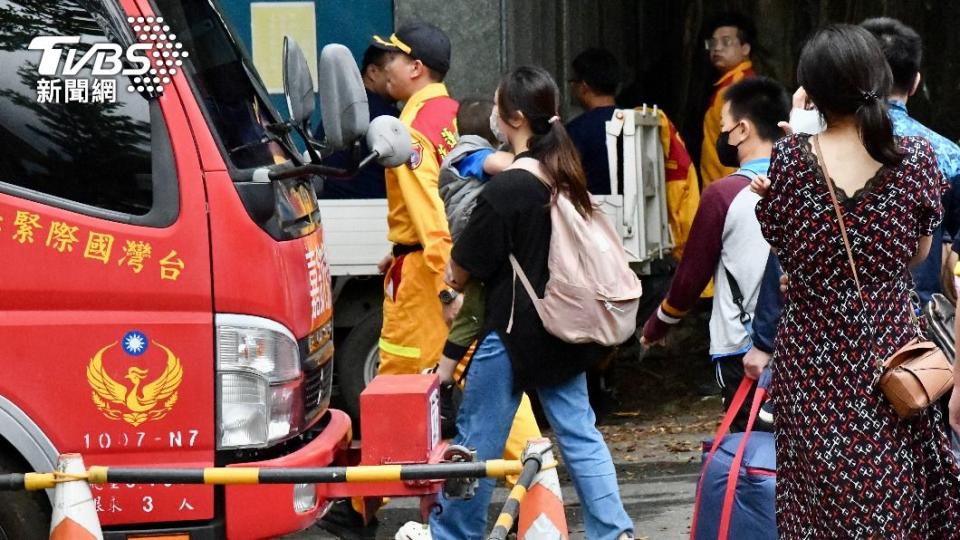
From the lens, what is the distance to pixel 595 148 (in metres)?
8.42

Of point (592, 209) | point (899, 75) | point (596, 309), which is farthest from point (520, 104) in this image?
point (899, 75)

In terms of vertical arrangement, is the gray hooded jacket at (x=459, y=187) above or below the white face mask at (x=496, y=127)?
below

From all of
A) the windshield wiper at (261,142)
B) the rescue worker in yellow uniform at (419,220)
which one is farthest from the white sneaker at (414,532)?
the windshield wiper at (261,142)

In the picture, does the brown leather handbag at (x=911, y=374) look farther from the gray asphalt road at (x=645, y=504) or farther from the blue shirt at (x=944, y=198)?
the gray asphalt road at (x=645, y=504)

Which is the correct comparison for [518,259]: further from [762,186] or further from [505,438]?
[762,186]

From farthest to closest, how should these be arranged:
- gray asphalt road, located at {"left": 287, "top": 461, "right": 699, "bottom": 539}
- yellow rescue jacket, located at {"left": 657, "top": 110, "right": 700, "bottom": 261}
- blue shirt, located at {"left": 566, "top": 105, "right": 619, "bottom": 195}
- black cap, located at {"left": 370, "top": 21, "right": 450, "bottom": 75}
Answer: yellow rescue jacket, located at {"left": 657, "top": 110, "right": 700, "bottom": 261} < blue shirt, located at {"left": 566, "top": 105, "right": 619, "bottom": 195} < gray asphalt road, located at {"left": 287, "top": 461, "right": 699, "bottom": 539} < black cap, located at {"left": 370, "top": 21, "right": 450, "bottom": 75}

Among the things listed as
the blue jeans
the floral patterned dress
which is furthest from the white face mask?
the floral patterned dress

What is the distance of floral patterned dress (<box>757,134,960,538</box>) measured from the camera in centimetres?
373

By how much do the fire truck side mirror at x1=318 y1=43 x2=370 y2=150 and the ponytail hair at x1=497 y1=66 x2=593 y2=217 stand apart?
1046mm

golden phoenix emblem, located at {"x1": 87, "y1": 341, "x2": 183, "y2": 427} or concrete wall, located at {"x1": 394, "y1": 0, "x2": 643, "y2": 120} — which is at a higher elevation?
concrete wall, located at {"x1": 394, "y1": 0, "x2": 643, "y2": 120}

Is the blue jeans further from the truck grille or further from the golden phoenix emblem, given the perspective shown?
the golden phoenix emblem

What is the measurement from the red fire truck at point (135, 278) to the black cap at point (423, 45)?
186cm

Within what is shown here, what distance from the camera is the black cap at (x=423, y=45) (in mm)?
6520

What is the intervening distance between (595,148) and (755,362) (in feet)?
12.2
